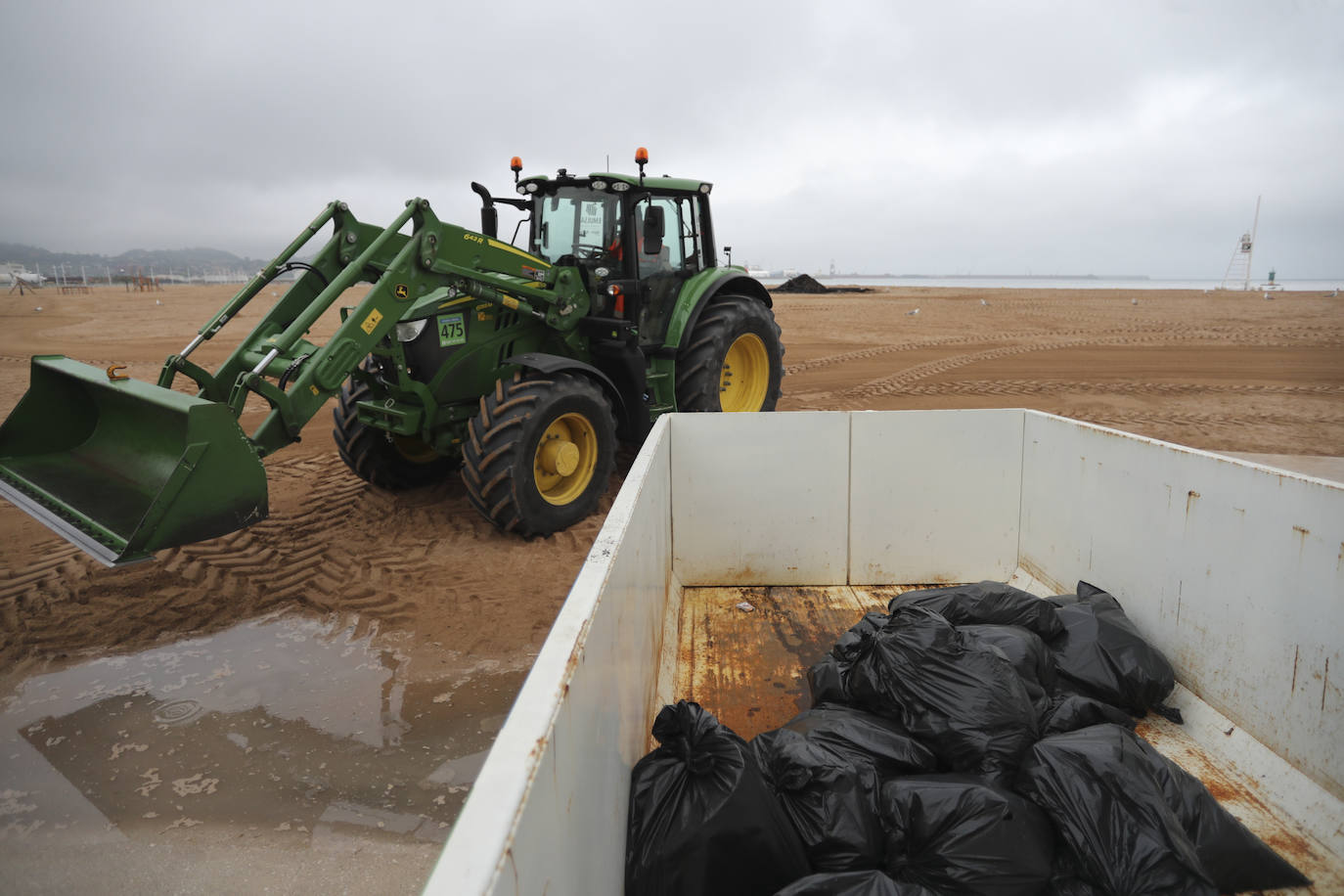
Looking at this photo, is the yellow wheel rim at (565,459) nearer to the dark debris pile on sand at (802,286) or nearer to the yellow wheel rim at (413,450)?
the yellow wheel rim at (413,450)

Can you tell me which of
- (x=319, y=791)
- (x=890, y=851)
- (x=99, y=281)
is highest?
(x=99, y=281)

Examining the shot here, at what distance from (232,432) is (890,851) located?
129 inches

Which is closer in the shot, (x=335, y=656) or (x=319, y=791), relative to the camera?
(x=319, y=791)

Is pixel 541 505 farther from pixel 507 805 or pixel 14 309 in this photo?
pixel 14 309

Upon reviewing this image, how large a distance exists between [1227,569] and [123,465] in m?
5.11

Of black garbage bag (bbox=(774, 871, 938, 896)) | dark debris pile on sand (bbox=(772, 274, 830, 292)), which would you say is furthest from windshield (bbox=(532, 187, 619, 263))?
dark debris pile on sand (bbox=(772, 274, 830, 292))

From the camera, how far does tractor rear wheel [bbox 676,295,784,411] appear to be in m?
6.04

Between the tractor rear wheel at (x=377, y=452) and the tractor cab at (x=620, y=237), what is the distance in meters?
1.71

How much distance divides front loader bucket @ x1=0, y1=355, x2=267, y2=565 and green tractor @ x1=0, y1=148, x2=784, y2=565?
0.01 meters

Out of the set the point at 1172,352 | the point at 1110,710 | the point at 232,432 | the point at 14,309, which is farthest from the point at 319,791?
the point at 14,309

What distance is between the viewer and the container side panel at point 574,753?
0.95 m

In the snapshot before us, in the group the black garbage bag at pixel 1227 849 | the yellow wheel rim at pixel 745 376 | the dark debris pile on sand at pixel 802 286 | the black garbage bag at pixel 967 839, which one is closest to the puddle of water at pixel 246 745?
the black garbage bag at pixel 967 839

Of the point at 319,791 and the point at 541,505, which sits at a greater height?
the point at 541,505

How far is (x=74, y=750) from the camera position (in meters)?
3.00
